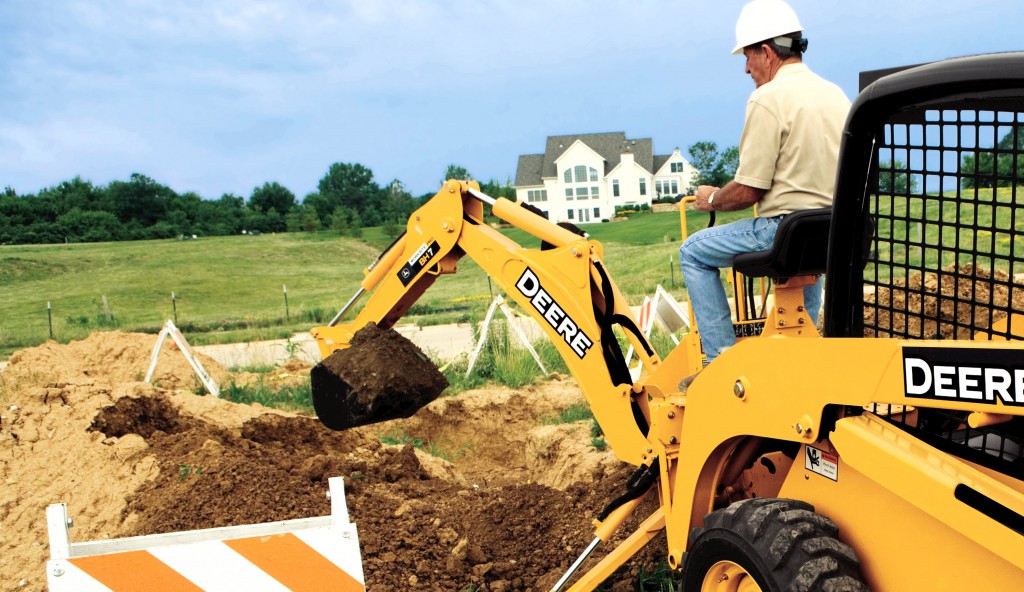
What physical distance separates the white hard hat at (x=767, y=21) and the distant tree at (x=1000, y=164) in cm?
184

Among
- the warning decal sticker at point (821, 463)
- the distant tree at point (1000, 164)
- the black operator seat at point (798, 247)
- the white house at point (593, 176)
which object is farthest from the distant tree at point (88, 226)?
the white house at point (593, 176)

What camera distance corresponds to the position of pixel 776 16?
14.3 ft

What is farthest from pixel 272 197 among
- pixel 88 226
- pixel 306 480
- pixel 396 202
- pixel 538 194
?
pixel 306 480

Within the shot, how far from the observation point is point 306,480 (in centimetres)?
626

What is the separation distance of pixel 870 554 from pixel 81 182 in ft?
103

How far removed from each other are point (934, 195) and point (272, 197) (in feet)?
137

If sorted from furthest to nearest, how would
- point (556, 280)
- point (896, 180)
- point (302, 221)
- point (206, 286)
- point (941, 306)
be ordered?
point (302, 221) → point (206, 286) → point (556, 280) → point (941, 306) → point (896, 180)

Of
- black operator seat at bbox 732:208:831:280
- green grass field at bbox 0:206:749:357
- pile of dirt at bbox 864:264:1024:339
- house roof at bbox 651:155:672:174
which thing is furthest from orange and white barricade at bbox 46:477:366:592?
house roof at bbox 651:155:672:174

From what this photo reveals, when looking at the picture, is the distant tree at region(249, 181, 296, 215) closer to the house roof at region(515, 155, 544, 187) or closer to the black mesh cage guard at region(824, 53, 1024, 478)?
the house roof at region(515, 155, 544, 187)

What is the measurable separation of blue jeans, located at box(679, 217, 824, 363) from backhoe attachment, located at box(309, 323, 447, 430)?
2.18 meters

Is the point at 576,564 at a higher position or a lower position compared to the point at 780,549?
lower

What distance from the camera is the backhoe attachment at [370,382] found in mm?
5914

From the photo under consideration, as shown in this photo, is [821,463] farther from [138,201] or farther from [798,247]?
[138,201]

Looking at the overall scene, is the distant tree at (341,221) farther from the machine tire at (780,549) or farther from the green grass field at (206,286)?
the machine tire at (780,549)
